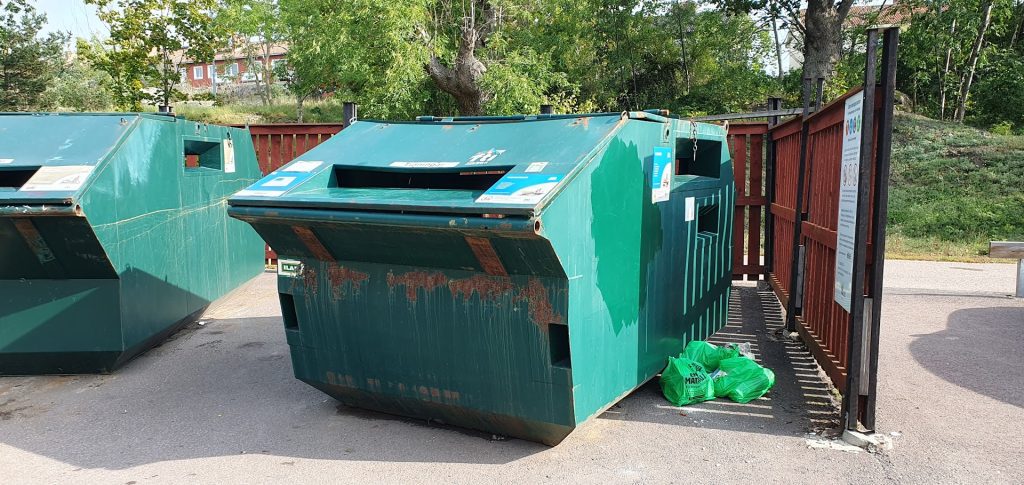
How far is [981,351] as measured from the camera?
5.52 meters

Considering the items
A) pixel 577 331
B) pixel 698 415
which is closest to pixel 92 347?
pixel 577 331

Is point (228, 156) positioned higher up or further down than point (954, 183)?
higher up

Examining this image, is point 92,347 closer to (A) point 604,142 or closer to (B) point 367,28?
(A) point 604,142

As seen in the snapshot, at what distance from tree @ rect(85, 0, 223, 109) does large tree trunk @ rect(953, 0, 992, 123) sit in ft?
64.2

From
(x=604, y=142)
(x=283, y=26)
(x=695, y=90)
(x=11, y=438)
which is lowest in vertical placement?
(x=11, y=438)

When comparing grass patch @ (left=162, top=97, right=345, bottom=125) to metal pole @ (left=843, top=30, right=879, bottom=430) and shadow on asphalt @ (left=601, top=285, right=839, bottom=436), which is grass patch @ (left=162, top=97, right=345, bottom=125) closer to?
shadow on asphalt @ (left=601, top=285, right=839, bottom=436)

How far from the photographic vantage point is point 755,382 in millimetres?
4387

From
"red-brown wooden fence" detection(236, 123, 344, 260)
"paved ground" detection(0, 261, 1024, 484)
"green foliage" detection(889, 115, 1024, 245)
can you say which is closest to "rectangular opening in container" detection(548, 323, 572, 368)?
"paved ground" detection(0, 261, 1024, 484)

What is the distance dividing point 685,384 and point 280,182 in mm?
2454

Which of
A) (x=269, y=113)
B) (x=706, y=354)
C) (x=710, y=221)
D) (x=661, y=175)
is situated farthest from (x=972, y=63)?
(x=269, y=113)

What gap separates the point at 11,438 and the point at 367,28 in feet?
44.0

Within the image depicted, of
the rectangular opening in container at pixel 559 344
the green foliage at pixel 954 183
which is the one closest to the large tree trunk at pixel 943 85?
the green foliage at pixel 954 183

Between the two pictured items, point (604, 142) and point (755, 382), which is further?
point (755, 382)

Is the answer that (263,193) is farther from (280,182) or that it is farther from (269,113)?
(269,113)
